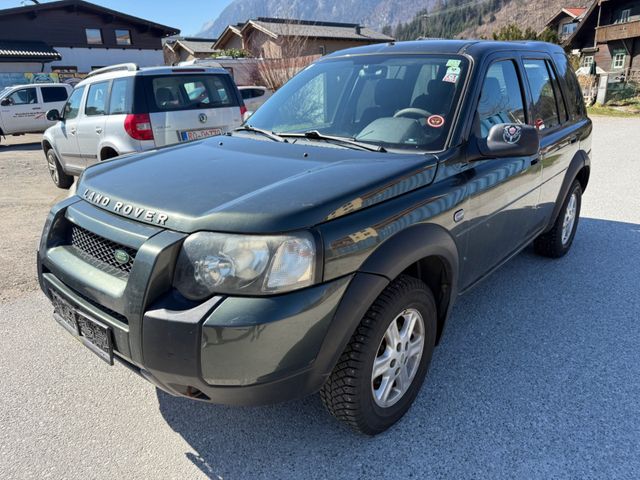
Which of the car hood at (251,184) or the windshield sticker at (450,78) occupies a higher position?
the windshield sticker at (450,78)

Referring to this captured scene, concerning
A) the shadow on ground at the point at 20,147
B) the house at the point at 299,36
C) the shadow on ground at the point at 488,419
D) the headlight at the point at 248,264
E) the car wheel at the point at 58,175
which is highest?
the house at the point at 299,36

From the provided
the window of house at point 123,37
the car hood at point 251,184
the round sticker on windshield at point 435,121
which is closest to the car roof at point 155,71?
the car hood at point 251,184

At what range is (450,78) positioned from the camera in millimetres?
2941

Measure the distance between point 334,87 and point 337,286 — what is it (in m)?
1.90

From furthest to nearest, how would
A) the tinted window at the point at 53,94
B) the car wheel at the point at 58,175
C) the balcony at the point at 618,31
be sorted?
the balcony at the point at 618,31 < the tinted window at the point at 53,94 < the car wheel at the point at 58,175

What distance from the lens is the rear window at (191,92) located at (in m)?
6.76

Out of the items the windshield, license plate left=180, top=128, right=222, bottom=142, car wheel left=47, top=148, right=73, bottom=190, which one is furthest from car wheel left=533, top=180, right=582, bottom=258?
car wheel left=47, top=148, right=73, bottom=190

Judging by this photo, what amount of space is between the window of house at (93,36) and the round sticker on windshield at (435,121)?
125ft

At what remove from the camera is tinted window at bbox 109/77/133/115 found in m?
6.67

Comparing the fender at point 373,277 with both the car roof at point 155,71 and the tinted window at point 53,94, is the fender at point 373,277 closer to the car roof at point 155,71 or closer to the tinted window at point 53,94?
the car roof at point 155,71

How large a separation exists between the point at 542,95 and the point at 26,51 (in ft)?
110

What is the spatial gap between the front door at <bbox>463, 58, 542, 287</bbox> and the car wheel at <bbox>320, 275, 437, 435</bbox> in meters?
0.57

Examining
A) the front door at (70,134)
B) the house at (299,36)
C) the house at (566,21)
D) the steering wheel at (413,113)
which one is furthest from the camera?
the house at (566,21)

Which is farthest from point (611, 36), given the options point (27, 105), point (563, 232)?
point (563, 232)
